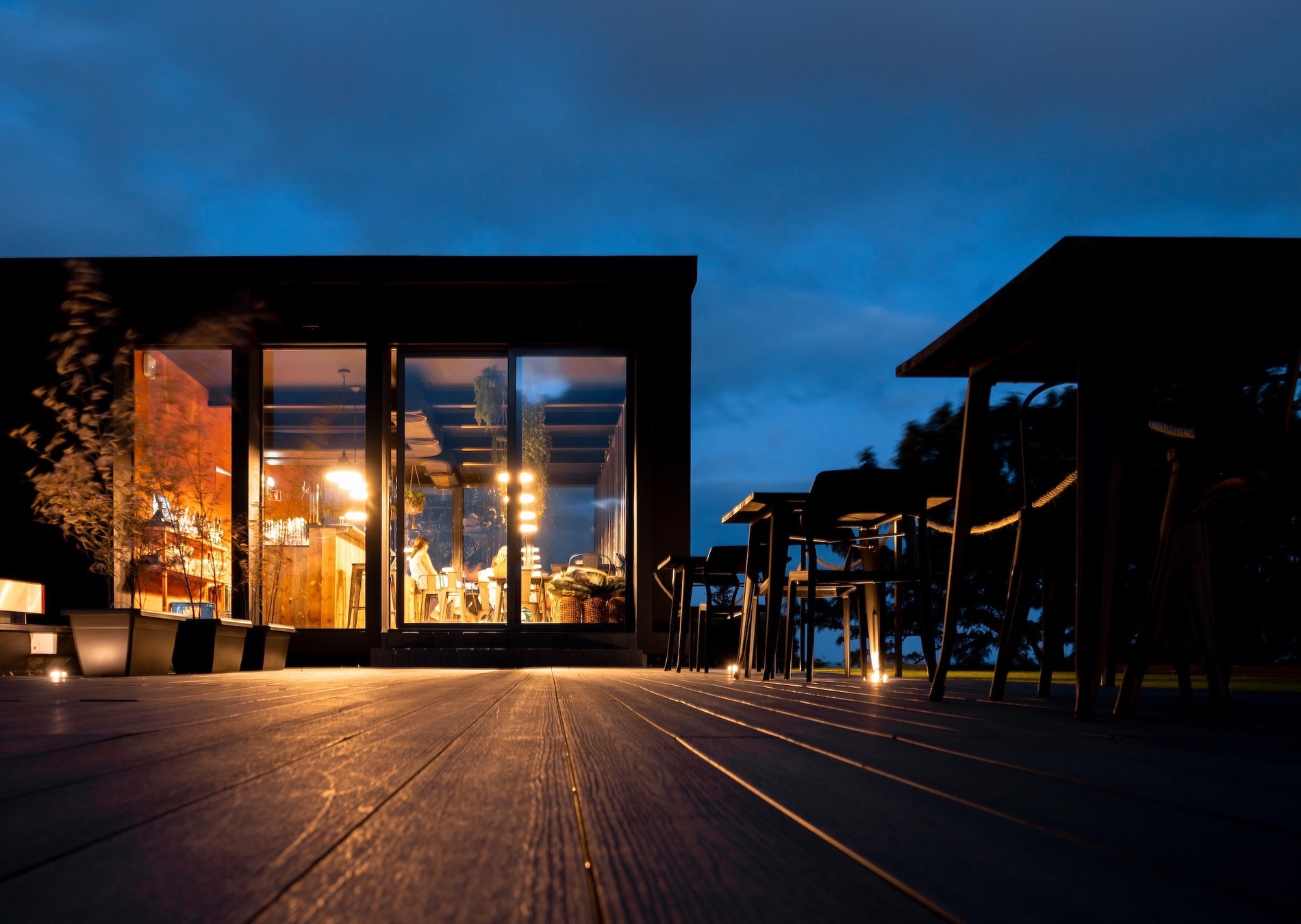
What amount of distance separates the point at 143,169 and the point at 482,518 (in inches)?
1074

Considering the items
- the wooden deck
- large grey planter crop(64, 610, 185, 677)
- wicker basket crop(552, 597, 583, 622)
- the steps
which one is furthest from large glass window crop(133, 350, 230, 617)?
the wooden deck

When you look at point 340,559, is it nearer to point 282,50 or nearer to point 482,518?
point 482,518

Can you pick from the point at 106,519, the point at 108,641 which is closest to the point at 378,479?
the point at 106,519

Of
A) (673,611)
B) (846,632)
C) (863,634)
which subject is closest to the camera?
(863,634)

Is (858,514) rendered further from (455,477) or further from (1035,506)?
(455,477)

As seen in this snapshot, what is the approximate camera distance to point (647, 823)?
2.41 feet

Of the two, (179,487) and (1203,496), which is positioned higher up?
(179,487)

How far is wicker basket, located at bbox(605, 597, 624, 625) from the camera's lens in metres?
9.45

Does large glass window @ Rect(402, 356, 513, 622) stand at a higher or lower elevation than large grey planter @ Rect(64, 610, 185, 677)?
higher

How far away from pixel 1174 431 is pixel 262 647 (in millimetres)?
6327

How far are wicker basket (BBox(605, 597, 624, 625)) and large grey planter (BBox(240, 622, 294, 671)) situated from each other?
3226mm

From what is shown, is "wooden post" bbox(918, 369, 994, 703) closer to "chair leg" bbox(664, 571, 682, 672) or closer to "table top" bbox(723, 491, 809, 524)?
"table top" bbox(723, 491, 809, 524)

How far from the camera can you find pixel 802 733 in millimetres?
1495

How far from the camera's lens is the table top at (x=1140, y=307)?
6.01ft
